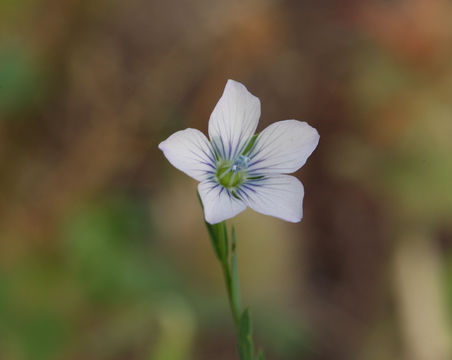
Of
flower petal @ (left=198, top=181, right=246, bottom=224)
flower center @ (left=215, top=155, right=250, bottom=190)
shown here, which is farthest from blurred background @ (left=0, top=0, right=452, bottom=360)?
flower petal @ (left=198, top=181, right=246, bottom=224)

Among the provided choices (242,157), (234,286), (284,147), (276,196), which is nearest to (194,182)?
(242,157)

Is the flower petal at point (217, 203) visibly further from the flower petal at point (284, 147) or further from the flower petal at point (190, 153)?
the flower petal at point (284, 147)

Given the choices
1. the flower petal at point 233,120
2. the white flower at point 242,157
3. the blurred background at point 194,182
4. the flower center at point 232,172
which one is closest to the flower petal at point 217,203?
the white flower at point 242,157

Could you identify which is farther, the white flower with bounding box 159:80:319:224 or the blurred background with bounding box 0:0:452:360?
the blurred background with bounding box 0:0:452:360

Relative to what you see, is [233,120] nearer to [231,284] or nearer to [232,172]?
[232,172]

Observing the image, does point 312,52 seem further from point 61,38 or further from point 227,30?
point 61,38

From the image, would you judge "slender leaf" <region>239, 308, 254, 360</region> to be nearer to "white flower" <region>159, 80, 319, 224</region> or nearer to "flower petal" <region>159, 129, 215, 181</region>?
"white flower" <region>159, 80, 319, 224</region>
